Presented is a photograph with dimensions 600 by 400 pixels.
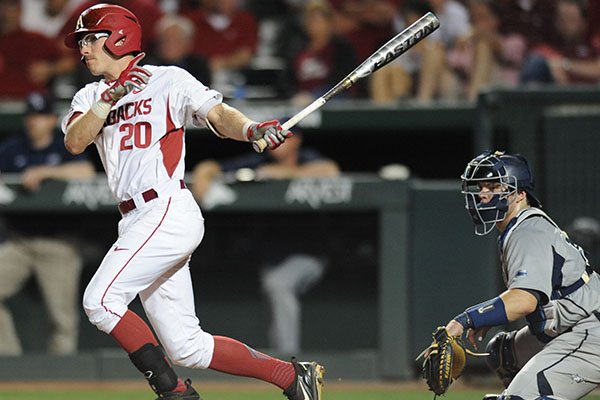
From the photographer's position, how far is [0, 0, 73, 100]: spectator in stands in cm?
926

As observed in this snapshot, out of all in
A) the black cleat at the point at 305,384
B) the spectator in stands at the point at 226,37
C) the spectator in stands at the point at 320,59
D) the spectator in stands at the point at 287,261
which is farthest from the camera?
the spectator in stands at the point at 226,37

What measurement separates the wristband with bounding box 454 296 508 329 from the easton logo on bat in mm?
1357

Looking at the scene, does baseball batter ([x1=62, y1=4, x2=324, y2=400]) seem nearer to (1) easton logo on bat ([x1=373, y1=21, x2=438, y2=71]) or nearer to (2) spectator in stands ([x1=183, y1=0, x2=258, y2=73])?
(1) easton logo on bat ([x1=373, y1=21, x2=438, y2=71])

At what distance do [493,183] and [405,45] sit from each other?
905 mm

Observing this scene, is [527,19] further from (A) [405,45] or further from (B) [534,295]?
(B) [534,295]

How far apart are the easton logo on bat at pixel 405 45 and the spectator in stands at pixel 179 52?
3.53 m

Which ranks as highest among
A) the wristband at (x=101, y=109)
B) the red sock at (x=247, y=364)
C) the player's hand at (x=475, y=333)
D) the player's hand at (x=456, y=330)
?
the wristband at (x=101, y=109)

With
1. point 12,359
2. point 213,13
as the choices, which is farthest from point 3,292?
point 213,13

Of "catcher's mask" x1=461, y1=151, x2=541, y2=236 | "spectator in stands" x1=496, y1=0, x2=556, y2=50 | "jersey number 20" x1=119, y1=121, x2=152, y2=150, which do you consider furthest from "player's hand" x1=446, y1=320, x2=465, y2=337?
"spectator in stands" x1=496, y1=0, x2=556, y2=50

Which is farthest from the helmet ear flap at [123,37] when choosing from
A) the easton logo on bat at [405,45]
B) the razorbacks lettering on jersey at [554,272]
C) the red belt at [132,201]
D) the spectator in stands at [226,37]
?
the spectator in stands at [226,37]

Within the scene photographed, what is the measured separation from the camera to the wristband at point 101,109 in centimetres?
470

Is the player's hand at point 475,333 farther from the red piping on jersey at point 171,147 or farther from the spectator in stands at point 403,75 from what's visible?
the spectator in stands at point 403,75

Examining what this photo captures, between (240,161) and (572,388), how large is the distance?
4101 mm

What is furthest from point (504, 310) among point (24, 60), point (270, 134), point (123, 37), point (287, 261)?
point (24, 60)
